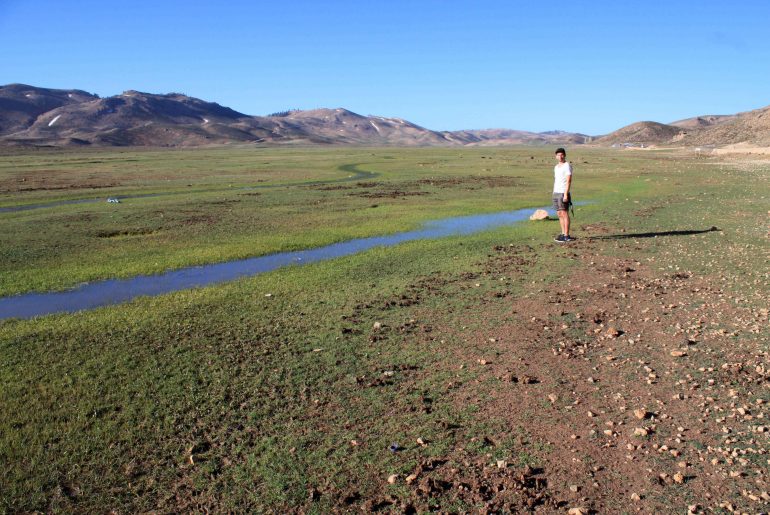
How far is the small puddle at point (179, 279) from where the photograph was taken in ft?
42.7

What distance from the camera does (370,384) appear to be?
26.7ft

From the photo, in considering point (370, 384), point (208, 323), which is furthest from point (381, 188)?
point (370, 384)

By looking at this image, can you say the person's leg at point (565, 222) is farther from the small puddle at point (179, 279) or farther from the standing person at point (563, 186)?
the small puddle at point (179, 279)

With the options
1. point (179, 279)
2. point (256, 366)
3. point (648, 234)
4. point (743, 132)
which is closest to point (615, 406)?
point (256, 366)

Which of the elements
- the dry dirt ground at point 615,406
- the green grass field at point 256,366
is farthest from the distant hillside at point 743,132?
the dry dirt ground at point 615,406

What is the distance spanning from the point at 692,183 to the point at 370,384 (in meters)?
38.3

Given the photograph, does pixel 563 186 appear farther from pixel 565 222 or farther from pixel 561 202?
pixel 565 222

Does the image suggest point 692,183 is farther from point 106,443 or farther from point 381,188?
point 106,443

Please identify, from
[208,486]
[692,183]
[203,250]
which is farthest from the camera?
[692,183]

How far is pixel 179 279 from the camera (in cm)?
1543

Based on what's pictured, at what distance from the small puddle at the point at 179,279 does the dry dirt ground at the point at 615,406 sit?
748cm

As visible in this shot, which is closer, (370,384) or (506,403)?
(506,403)

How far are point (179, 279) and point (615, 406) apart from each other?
38.6 feet

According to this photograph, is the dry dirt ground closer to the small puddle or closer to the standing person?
the standing person
